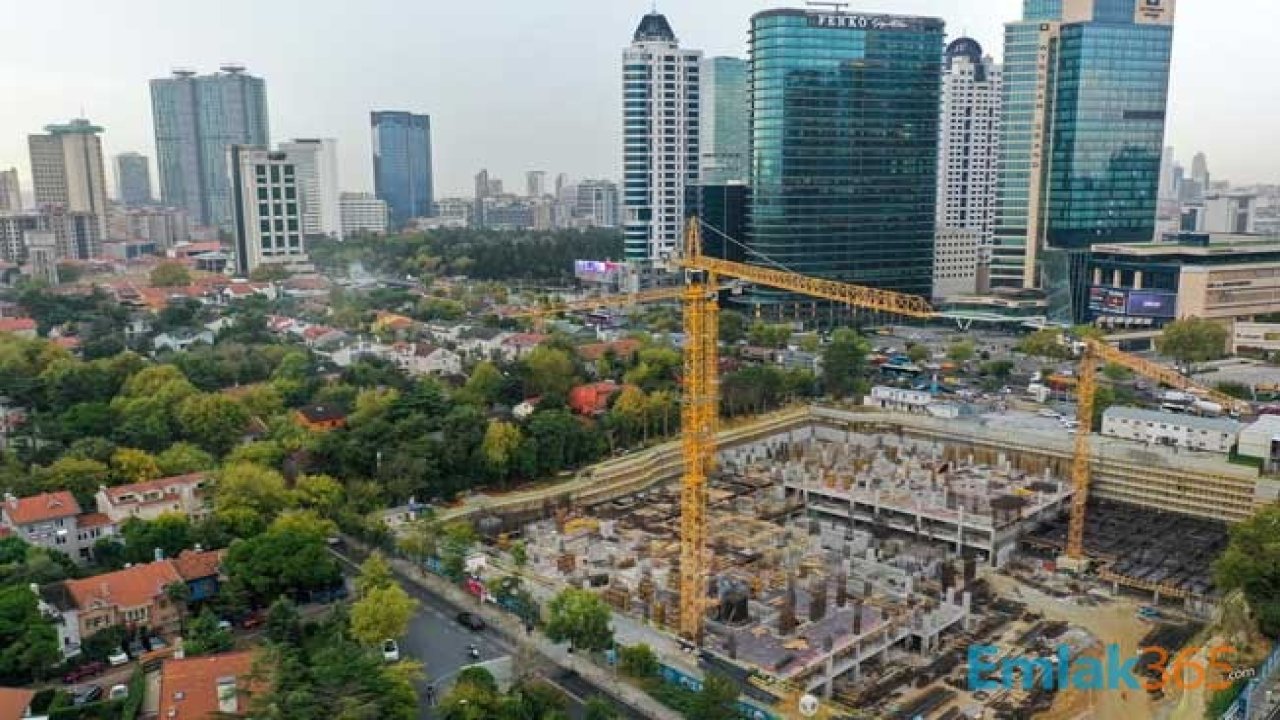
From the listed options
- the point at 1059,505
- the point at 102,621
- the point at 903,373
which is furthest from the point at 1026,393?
the point at 102,621

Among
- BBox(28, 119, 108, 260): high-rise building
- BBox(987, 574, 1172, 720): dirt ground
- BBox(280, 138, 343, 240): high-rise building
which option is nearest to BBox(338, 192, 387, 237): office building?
BBox(280, 138, 343, 240): high-rise building

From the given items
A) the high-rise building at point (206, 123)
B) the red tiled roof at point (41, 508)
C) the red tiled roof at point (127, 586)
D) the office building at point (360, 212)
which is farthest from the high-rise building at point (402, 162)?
the red tiled roof at point (127, 586)

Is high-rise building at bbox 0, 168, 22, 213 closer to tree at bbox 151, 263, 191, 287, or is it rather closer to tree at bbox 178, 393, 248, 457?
tree at bbox 151, 263, 191, 287

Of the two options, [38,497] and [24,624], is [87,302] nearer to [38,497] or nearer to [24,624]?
[38,497]

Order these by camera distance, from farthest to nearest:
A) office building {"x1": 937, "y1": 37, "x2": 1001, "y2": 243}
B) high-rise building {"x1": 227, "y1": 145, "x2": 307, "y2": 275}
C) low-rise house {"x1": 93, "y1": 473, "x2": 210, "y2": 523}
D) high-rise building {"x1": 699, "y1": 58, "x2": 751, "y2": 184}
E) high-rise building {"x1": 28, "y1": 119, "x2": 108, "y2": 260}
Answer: high-rise building {"x1": 28, "y1": 119, "x2": 108, "y2": 260} < high-rise building {"x1": 699, "y1": 58, "x2": 751, "y2": 184} < high-rise building {"x1": 227, "y1": 145, "x2": 307, "y2": 275} < office building {"x1": 937, "y1": 37, "x2": 1001, "y2": 243} < low-rise house {"x1": 93, "y1": 473, "x2": 210, "y2": 523}

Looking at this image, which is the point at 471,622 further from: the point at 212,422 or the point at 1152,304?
the point at 1152,304

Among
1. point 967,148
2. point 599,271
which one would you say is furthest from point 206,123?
point 967,148
